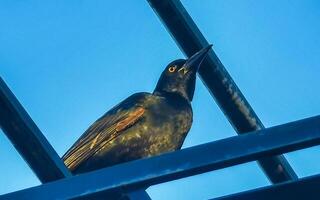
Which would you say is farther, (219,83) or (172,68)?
(172,68)

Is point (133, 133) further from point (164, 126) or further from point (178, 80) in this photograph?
point (178, 80)

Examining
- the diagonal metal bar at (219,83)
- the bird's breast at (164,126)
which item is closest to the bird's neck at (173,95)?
the bird's breast at (164,126)

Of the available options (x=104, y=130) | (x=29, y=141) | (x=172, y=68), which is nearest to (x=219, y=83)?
(x=29, y=141)

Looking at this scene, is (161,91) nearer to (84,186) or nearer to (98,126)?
(98,126)

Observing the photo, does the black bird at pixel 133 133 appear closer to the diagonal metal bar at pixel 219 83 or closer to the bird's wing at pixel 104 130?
the bird's wing at pixel 104 130

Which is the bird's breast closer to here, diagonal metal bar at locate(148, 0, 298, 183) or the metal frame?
diagonal metal bar at locate(148, 0, 298, 183)

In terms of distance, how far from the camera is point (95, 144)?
179 inches

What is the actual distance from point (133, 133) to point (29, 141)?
2.01 metres

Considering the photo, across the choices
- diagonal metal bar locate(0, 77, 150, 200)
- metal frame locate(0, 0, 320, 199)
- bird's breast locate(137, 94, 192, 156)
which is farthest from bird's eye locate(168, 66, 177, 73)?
metal frame locate(0, 0, 320, 199)

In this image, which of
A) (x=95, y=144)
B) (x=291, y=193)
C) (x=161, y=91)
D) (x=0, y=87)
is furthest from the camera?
(x=161, y=91)

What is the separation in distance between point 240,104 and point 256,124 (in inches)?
4.3

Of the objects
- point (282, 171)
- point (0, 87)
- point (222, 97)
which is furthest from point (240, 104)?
point (0, 87)

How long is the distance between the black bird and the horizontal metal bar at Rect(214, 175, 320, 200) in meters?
2.34

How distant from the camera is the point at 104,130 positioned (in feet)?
15.4
